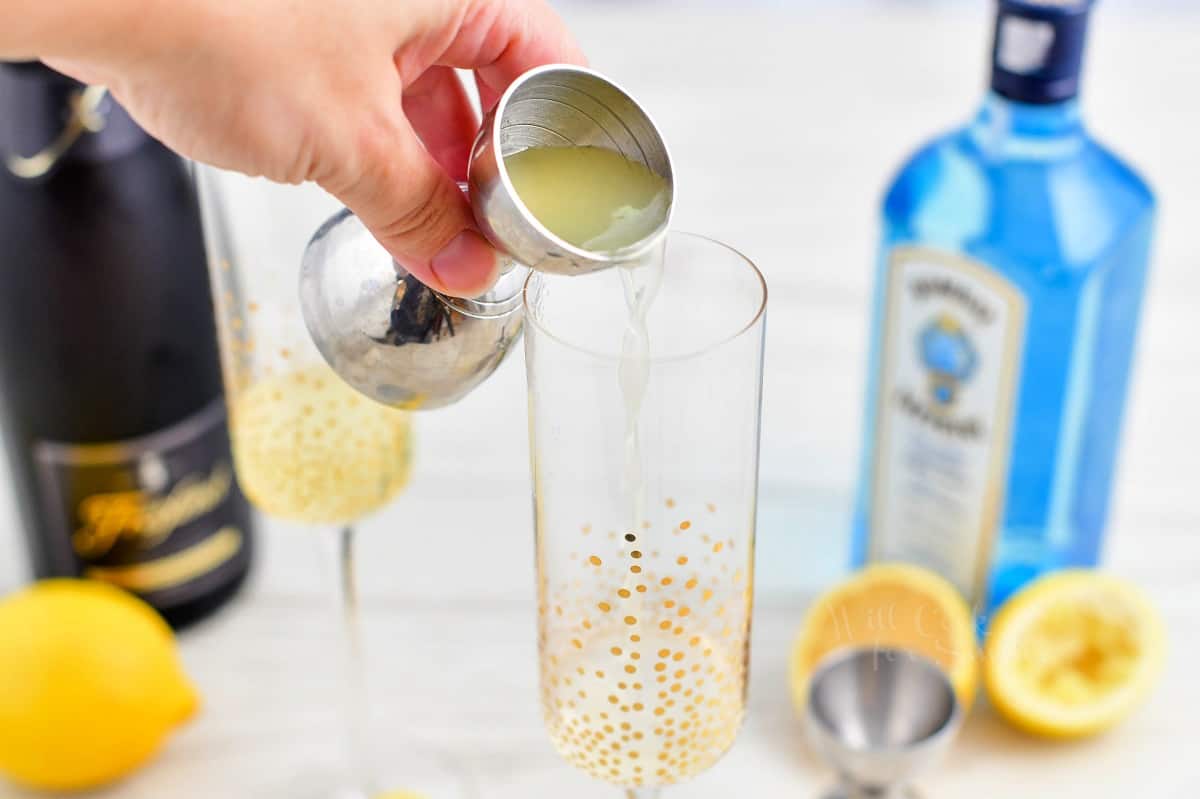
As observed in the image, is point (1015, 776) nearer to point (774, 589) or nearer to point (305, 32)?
point (774, 589)

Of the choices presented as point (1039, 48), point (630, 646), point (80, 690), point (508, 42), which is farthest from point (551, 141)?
point (80, 690)

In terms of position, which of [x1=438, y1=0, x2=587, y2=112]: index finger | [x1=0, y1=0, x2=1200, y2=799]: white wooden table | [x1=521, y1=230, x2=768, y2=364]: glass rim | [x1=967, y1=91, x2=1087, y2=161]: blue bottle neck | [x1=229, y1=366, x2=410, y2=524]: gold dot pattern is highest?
[x1=438, y1=0, x2=587, y2=112]: index finger

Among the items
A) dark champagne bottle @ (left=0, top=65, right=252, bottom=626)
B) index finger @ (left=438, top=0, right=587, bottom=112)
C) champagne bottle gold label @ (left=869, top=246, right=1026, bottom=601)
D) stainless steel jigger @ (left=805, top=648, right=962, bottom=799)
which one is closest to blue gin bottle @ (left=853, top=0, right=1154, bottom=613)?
champagne bottle gold label @ (left=869, top=246, right=1026, bottom=601)

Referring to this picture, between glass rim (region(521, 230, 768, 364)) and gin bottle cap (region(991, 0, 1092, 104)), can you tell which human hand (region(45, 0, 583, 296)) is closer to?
glass rim (region(521, 230, 768, 364))

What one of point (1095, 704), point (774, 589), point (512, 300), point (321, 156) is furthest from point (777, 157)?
point (321, 156)

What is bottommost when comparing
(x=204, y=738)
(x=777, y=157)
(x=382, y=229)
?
(x=204, y=738)
